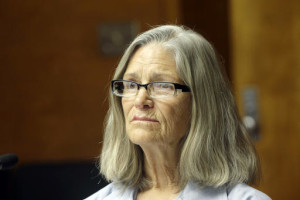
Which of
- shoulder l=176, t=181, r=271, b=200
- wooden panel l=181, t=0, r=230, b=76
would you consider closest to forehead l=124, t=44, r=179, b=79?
shoulder l=176, t=181, r=271, b=200

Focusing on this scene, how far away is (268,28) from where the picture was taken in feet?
10.9

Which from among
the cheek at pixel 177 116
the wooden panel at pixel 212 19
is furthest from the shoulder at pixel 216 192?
the wooden panel at pixel 212 19

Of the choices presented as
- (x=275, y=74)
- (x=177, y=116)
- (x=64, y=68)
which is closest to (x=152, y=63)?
(x=177, y=116)

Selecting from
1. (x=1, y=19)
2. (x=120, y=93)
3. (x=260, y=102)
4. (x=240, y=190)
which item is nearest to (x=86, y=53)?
(x=1, y=19)

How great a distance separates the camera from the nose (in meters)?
1.75

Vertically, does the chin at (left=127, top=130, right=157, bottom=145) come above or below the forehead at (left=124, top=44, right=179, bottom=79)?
below

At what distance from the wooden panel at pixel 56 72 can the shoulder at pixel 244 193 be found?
188 cm

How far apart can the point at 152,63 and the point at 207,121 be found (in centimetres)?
26

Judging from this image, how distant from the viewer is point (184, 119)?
5.88ft

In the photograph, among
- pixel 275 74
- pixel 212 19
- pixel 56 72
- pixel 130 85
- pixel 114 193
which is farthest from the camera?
pixel 212 19

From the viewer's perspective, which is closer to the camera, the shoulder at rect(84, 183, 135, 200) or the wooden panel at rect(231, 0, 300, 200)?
the shoulder at rect(84, 183, 135, 200)

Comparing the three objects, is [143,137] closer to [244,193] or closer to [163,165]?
[163,165]

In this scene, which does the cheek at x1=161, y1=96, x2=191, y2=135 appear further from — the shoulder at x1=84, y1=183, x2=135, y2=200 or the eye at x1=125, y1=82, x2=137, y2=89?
the shoulder at x1=84, y1=183, x2=135, y2=200

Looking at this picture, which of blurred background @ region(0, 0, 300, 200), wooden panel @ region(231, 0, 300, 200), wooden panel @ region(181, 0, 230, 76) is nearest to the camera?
wooden panel @ region(231, 0, 300, 200)
